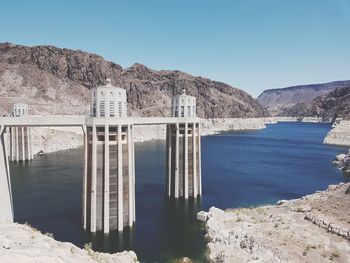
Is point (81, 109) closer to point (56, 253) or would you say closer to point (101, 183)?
point (101, 183)

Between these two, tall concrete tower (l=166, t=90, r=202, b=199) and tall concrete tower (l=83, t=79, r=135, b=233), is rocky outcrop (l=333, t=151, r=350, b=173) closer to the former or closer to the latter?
tall concrete tower (l=166, t=90, r=202, b=199)

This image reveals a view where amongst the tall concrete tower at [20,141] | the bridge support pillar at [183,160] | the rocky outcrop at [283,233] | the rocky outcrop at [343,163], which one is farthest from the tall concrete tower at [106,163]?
the rocky outcrop at [343,163]

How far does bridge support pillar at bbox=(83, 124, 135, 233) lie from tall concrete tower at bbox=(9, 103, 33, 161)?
58.4 metres

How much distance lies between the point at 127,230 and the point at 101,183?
20.6ft

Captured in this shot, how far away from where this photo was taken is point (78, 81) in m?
196

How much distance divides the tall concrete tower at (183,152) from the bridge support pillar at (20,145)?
5132cm

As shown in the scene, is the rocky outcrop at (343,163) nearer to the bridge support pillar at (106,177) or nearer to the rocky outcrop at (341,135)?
the rocky outcrop at (341,135)

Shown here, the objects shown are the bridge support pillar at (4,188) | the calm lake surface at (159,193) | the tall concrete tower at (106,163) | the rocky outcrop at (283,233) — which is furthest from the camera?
the tall concrete tower at (106,163)

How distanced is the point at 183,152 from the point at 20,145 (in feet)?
178

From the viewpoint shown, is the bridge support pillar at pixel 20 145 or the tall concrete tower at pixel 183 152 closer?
the tall concrete tower at pixel 183 152

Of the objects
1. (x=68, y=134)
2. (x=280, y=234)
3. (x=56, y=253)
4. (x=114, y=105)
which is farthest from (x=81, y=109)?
(x=56, y=253)

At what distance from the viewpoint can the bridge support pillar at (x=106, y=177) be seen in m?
37.7

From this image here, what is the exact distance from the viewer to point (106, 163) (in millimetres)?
37656

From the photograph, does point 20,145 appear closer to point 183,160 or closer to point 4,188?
point 183,160
